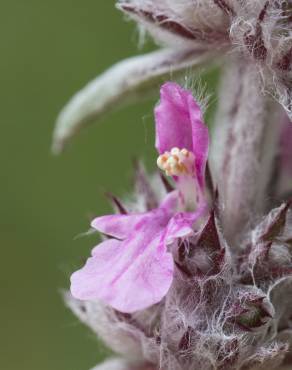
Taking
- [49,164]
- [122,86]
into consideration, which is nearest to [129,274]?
[122,86]

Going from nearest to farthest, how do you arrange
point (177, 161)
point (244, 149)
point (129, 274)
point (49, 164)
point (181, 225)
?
point (129, 274) < point (181, 225) < point (177, 161) < point (244, 149) < point (49, 164)

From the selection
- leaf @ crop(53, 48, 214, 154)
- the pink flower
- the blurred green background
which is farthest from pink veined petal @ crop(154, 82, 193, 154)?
the blurred green background

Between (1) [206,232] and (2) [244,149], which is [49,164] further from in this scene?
(1) [206,232]

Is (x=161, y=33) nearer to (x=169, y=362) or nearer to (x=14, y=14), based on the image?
(x=169, y=362)

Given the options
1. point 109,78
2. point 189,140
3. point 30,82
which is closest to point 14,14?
point 30,82

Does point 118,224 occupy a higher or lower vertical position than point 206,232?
higher

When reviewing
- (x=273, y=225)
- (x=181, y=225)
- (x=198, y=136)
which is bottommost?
(x=273, y=225)
